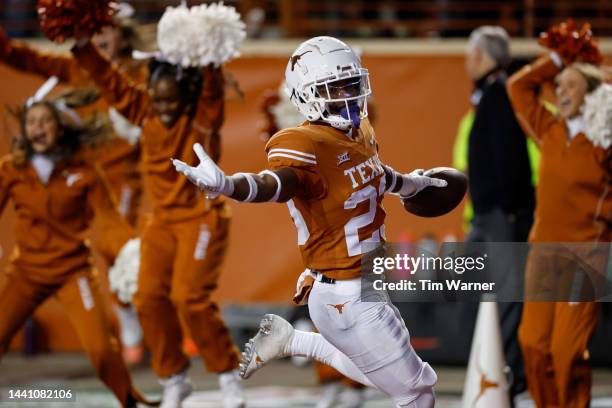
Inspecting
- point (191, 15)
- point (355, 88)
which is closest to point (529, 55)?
point (191, 15)

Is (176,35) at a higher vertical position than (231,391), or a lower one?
higher

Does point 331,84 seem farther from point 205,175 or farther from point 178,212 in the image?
point 178,212

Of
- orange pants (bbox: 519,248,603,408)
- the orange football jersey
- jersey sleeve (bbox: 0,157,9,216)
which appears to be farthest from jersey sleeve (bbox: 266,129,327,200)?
jersey sleeve (bbox: 0,157,9,216)

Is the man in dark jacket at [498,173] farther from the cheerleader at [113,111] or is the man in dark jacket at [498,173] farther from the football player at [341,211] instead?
the football player at [341,211]

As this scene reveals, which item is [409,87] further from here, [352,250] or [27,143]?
[352,250]

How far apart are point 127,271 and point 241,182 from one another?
2.82 metres

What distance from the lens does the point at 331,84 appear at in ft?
15.0

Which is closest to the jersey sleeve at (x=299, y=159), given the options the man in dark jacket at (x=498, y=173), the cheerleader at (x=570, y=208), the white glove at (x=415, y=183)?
the white glove at (x=415, y=183)

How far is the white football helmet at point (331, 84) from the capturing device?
15.0ft

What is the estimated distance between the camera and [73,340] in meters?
9.45

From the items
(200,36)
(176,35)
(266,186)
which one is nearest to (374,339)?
(266,186)

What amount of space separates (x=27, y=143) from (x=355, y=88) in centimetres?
256

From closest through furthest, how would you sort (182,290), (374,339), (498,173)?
(374,339)
(182,290)
(498,173)

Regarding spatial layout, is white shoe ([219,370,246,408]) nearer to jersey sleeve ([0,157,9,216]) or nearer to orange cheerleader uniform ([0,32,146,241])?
orange cheerleader uniform ([0,32,146,241])
